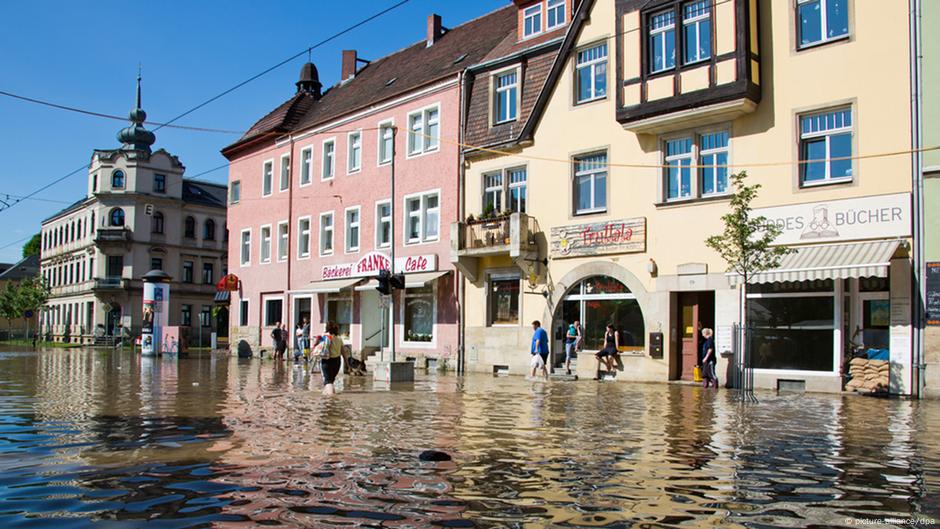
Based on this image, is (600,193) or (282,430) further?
(600,193)

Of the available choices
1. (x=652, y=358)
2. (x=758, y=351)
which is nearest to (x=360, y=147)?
(x=652, y=358)

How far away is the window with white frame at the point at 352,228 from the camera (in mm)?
34969

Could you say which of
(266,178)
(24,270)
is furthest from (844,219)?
(24,270)

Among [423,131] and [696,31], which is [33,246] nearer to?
[423,131]

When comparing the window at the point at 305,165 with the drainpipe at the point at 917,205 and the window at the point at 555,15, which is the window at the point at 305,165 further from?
the drainpipe at the point at 917,205

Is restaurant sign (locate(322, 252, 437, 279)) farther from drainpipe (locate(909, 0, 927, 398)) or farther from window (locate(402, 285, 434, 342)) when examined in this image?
drainpipe (locate(909, 0, 927, 398))

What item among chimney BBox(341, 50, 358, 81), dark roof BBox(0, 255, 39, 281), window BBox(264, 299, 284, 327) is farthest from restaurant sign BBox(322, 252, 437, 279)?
dark roof BBox(0, 255, 39, 281)

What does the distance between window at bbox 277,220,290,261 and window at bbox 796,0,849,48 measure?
84.6 feet

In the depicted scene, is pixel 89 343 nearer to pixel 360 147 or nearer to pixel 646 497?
pixel 360 147

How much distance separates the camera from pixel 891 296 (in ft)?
60.2

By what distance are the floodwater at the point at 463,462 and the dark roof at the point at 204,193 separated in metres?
64.1

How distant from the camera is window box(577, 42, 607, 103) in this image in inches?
974

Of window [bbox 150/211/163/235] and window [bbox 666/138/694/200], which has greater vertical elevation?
window [bbox 150/211/163/235]

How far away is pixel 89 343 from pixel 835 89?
2649 inches
